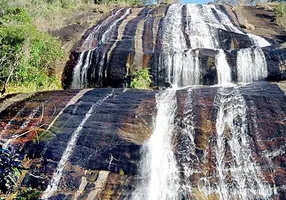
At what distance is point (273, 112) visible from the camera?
32.8 ft

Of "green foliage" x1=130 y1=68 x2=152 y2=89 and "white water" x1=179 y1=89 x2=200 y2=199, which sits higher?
"green foliage" x1=130 y1=68 x2=152 y2=89

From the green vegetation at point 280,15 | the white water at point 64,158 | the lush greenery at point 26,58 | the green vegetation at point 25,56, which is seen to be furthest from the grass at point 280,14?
the white water at point 64,158

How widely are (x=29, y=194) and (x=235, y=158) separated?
4.36 m

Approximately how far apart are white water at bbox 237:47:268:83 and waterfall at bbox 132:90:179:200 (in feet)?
17.2

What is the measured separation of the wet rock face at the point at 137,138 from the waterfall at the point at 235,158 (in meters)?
0.02

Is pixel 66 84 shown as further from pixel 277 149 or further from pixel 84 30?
pixel 277 149

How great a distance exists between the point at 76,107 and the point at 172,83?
15.7 feet

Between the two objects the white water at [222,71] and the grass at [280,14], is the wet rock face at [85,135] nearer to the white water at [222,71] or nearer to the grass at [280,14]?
the white water at [222,71]

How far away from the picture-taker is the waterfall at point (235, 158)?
8547 mm

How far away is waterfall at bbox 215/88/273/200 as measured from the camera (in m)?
8.55

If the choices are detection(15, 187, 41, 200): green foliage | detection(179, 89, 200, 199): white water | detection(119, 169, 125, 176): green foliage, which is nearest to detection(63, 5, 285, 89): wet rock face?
detection(179, 89, 200, 199): white water

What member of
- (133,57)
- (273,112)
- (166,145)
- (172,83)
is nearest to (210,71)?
(172,83)

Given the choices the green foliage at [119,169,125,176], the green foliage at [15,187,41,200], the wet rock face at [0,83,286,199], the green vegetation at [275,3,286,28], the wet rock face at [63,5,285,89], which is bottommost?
the green foliage at [15,187,41,200]

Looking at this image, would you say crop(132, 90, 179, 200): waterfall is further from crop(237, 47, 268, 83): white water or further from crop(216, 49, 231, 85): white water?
crop(237, 47, 268, 83): white water
